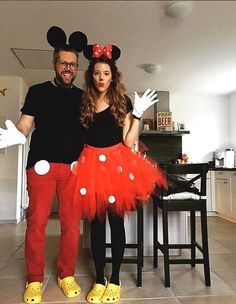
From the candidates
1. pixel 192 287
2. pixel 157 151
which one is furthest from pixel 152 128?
pixel 192 287

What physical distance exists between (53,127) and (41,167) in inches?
9.4

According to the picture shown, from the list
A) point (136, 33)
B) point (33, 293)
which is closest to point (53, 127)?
point (33, 293)

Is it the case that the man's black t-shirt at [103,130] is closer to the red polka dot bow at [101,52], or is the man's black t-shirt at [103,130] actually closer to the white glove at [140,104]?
the white glove at [140,104]

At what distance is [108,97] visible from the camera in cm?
164

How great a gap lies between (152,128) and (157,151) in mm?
435

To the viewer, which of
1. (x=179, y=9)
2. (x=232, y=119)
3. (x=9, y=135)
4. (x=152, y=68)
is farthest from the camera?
(x=232, y=119)

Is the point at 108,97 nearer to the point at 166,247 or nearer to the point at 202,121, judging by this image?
the point at 166,247

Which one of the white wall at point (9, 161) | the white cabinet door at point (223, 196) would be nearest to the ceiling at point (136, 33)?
the white wall at point (9, 161)

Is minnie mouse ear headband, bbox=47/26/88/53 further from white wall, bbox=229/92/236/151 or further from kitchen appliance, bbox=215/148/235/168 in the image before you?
white wall, bbox=229/92/236/151

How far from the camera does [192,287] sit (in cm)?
178

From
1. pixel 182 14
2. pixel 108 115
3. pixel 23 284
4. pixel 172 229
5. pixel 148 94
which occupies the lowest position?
pixel 23 284

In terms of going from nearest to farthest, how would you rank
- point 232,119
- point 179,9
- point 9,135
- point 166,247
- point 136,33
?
point 9,135
point 166,247
point 179,9
point 136,33
point 232,119

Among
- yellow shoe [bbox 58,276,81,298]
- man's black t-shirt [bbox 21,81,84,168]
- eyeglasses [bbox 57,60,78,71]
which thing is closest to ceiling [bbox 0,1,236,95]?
eyeglasses [bbox 57,60,78,71]

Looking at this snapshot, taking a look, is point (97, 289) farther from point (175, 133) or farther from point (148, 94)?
point (175, 133)
